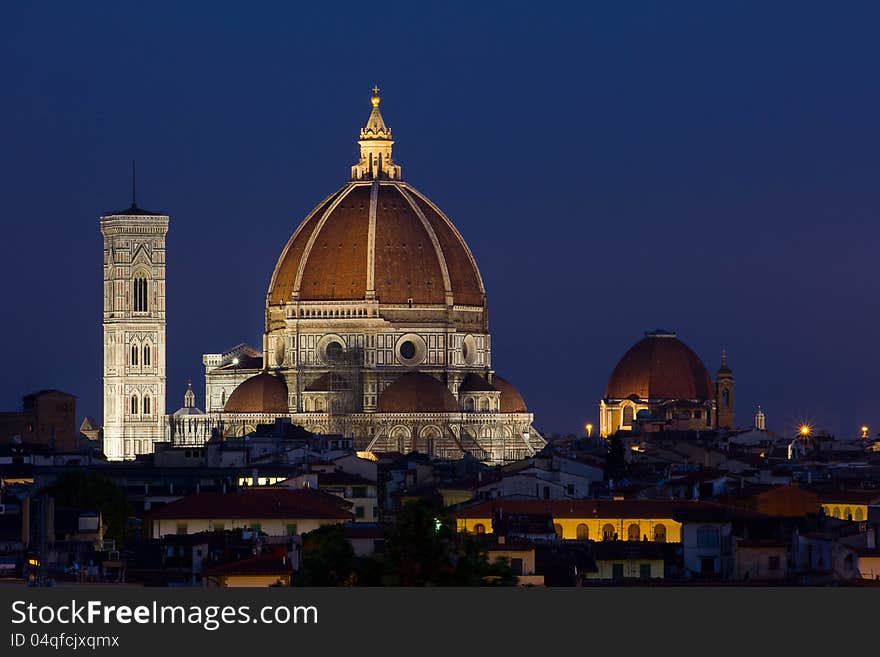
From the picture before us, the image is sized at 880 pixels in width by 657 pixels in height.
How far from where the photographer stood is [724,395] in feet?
559

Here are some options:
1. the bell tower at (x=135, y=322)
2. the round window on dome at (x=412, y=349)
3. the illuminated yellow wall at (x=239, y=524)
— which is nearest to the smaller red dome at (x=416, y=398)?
the round window on dome at (x=412, y=349)

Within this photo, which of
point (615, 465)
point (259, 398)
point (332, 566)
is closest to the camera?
point (332, 566)

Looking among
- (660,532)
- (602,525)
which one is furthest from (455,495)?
(660,532)

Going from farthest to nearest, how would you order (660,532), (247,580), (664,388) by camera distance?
1. (664,388)
2. (660,532)
3. (247,580)

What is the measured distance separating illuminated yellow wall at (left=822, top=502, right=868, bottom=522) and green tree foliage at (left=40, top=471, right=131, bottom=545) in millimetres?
15122

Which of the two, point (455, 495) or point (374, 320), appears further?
point (374, 320)

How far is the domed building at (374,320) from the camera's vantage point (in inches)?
6048

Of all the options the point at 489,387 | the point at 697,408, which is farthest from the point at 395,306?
the point at 697,408

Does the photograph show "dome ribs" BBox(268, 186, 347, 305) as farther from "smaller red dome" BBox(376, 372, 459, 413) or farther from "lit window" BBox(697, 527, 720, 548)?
"lit window" BBox(697, 527, 720, 548)

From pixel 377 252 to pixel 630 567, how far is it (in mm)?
96885

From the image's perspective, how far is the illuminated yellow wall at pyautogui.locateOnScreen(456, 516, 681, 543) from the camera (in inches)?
2739

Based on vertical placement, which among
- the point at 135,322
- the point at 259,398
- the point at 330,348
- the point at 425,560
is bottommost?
the point at 425,560

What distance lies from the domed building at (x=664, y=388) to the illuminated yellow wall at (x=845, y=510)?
8982 cm

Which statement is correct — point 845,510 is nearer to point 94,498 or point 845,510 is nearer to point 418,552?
point 94,498
